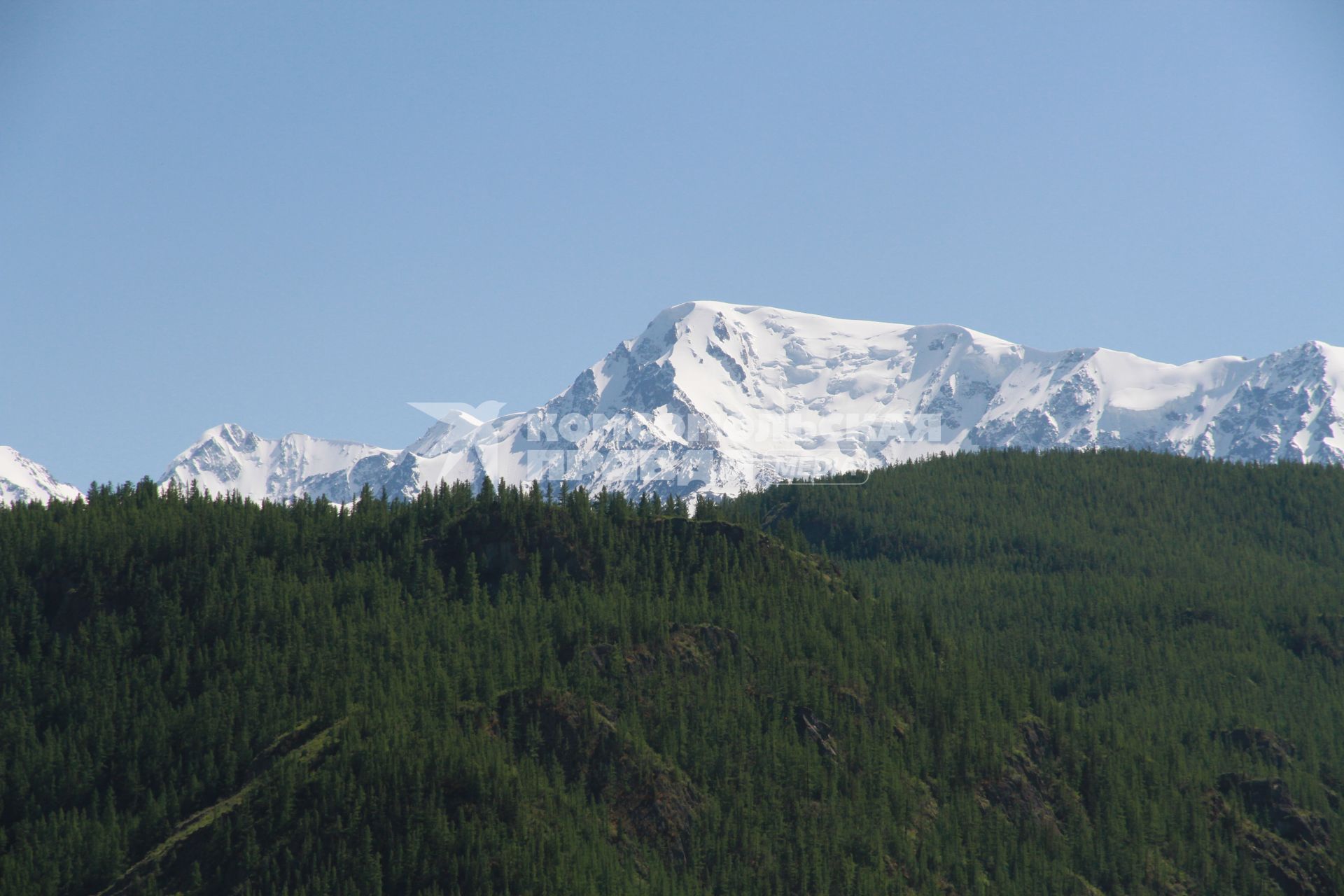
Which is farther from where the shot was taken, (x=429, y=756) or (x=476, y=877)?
(x=429, y=756)

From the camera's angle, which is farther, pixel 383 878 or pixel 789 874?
pixel 789 874

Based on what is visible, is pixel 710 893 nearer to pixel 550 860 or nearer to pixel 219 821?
pixel 550 860

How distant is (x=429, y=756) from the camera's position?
642ft

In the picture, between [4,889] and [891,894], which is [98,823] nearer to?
[4,889]

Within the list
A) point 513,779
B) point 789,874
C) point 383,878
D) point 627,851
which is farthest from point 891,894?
point 383,878

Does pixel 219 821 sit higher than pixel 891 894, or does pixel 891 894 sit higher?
pixel 219 821

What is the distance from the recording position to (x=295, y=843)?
186250 mm

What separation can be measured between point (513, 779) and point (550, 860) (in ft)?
41.1

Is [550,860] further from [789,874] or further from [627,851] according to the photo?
[789,874]

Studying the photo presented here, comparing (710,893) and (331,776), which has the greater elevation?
(331,776)

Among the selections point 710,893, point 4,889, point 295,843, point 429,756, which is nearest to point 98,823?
point 4,889

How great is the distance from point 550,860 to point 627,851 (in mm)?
15222

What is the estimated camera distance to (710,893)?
633 ft

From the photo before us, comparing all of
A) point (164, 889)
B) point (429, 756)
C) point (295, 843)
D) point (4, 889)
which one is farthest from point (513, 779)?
point (4, 889)
